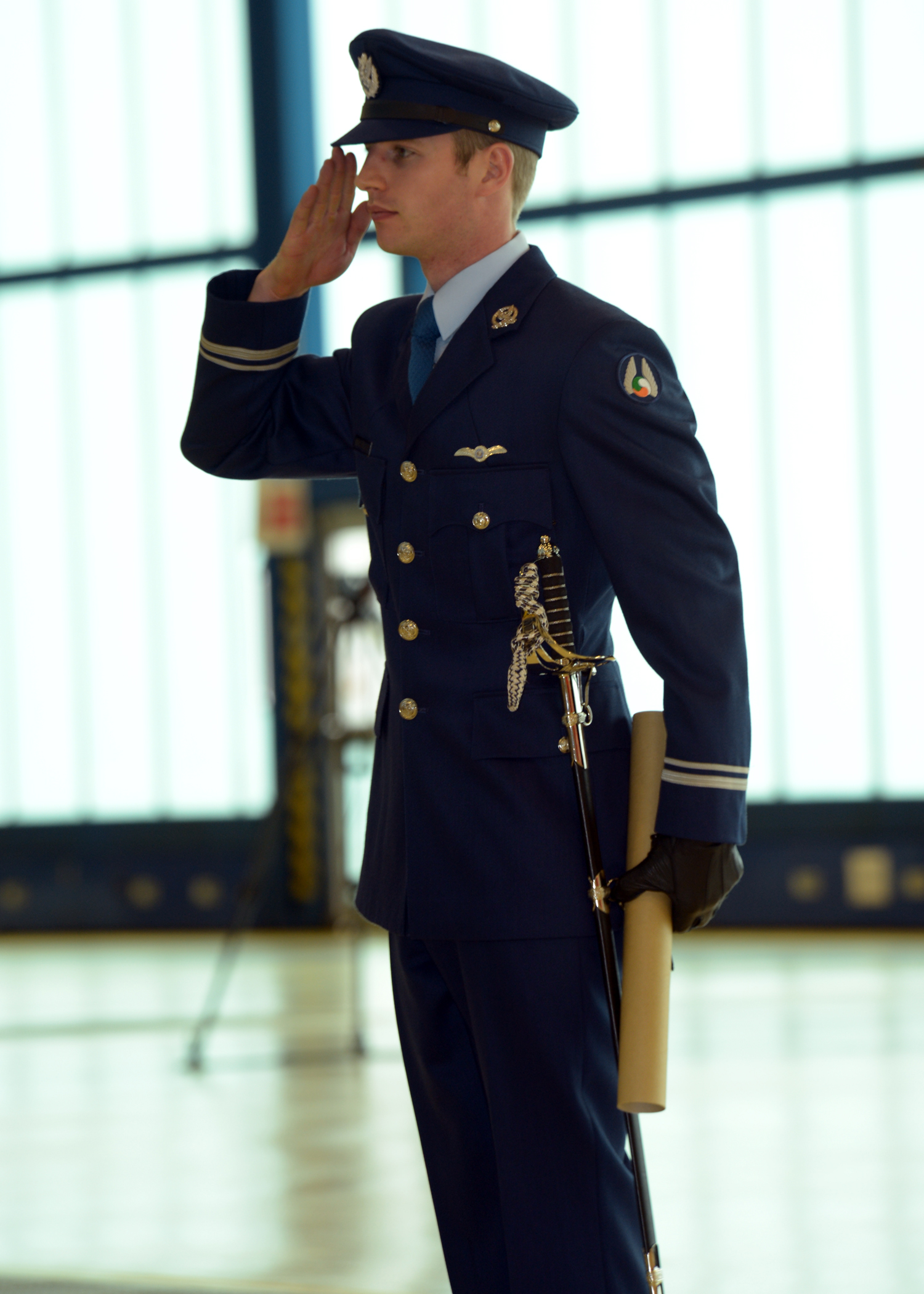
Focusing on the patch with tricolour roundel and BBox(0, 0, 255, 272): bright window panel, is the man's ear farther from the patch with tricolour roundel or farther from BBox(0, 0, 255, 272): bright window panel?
BBox(0, 0, 255, 272): bright window panel

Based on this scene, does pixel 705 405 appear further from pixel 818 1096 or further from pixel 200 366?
pixel 200 366

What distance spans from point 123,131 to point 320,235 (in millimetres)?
6274

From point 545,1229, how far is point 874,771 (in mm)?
5021

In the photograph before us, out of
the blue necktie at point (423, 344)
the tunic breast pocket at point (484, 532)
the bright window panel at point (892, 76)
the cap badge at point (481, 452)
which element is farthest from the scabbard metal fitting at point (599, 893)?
the bright window panel at point (892, 76)

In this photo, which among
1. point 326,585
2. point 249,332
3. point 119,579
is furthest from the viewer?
point 119,579

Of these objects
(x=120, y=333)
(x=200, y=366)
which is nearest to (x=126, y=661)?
(x=120, y=333)

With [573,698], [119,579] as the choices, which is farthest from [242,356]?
[119,579]

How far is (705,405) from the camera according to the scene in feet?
21.1

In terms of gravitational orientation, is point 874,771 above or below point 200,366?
below

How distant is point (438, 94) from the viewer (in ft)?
5.02

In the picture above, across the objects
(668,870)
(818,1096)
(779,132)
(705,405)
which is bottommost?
(818,1096)

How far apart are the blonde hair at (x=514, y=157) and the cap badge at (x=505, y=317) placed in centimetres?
10

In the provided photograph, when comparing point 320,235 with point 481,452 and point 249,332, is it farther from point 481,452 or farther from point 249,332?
point 481,452

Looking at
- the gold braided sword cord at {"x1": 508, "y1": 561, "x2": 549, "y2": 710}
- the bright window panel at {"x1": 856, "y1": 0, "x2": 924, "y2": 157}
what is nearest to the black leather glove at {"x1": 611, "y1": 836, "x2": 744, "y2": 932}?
the gold braided sword cord at {"x1": 508, "y1": 561, "x2": 549, "y2": 710}
